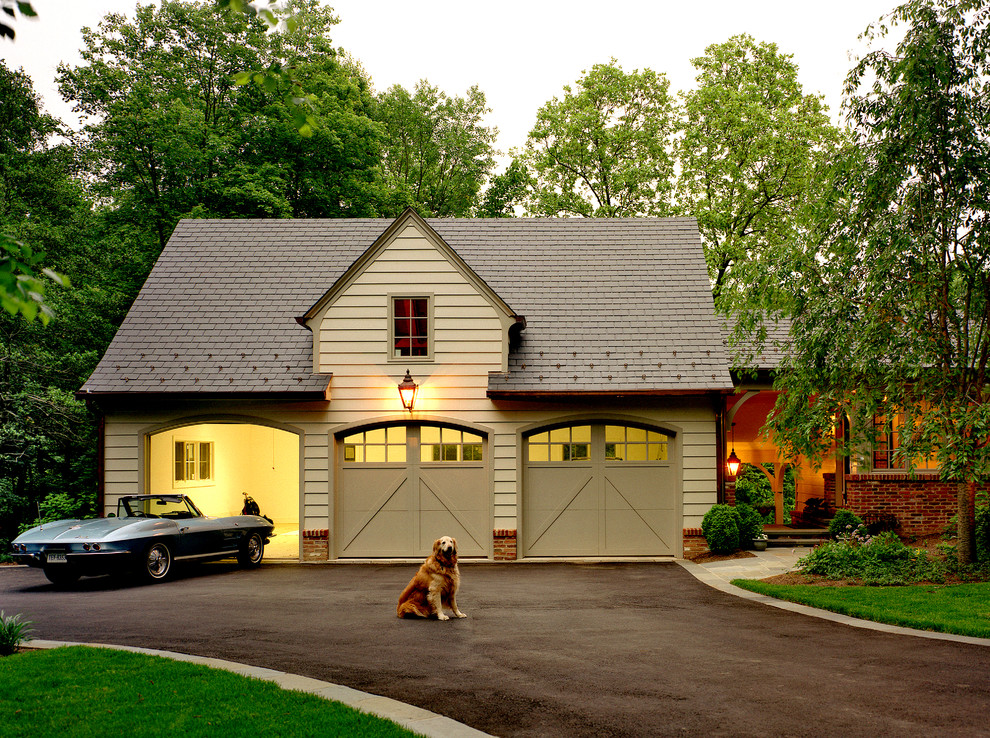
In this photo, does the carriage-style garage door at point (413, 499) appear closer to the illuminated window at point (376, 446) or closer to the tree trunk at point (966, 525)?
the illuminated window at point (376, 446)

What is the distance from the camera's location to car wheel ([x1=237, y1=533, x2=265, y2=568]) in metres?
14.7

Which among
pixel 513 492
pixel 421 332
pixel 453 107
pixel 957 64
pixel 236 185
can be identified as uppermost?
pixel 453 107

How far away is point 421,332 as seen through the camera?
15.9m

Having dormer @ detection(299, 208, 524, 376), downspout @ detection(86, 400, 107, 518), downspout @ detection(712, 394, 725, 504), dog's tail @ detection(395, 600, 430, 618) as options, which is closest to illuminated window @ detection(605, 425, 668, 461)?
downspout @ detection(712, 394, 725, 504)

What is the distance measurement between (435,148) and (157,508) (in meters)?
25.2

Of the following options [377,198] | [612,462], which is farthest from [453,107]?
[612,462]

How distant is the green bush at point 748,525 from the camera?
15719 mm

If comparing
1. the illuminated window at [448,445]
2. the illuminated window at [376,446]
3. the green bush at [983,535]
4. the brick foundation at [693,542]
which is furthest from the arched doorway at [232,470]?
the green bush at [983,535]

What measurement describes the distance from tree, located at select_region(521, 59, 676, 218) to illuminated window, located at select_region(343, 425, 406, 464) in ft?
55.2

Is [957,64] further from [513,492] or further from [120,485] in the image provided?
[120,485]

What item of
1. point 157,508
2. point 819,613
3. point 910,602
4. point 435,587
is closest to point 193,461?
point 157,508

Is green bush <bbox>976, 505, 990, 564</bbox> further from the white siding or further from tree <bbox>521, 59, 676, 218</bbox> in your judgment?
tree <bbox>521, 59, 676, 218</bbox>

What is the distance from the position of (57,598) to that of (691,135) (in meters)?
24.2

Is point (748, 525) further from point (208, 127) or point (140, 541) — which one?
point (208, 127)
